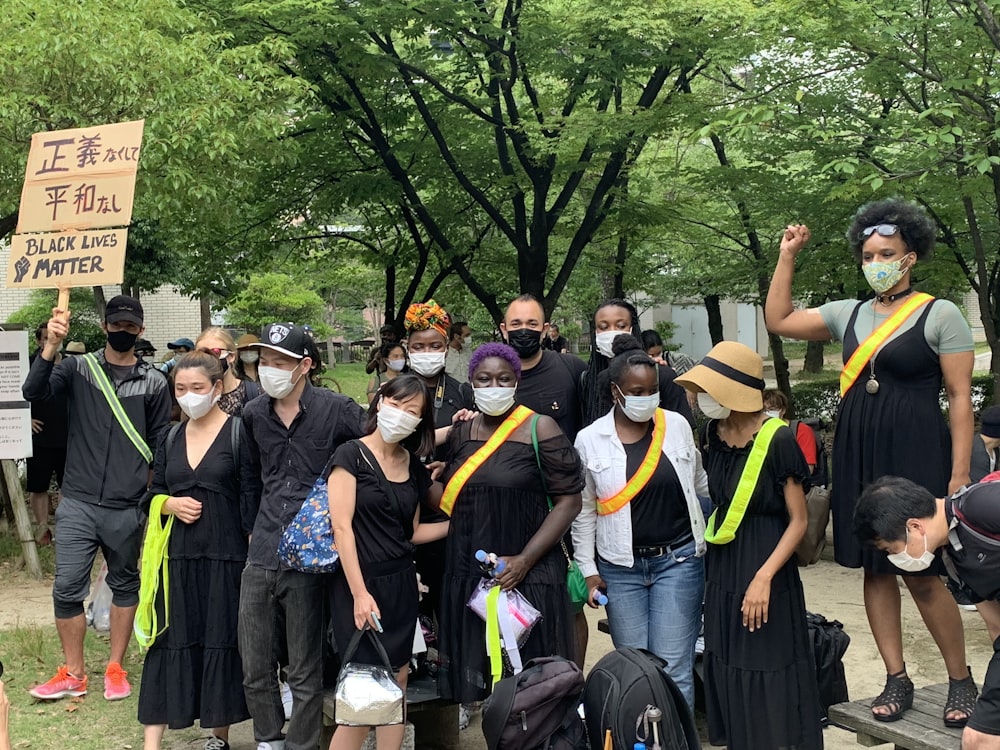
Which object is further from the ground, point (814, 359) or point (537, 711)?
point (814, 359)

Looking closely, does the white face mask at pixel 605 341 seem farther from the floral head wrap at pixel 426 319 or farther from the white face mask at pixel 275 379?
the white face mask at pixel 275 379

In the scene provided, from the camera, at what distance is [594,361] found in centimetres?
541

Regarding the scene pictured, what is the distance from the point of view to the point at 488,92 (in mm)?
12453

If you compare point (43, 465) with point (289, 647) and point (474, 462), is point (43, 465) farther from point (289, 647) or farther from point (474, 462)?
point (474, 462)

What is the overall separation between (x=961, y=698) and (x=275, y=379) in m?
3.03

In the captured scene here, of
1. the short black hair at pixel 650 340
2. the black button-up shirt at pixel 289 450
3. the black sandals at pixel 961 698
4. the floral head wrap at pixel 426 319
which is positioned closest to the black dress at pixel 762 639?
the black sandals at pixel 961 698

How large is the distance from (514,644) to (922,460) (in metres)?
1.71

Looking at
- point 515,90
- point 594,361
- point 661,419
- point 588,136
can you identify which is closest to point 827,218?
point 588,136

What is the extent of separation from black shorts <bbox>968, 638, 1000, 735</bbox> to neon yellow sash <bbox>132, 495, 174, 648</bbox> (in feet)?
11.2

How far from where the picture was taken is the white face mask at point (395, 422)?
4141 mm

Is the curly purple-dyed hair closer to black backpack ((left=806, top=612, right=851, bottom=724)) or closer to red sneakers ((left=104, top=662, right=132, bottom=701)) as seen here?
black backpack ((left=806, top=612, right=851, bottom=724))

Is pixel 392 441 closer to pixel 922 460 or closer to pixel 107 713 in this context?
pixel 922 460

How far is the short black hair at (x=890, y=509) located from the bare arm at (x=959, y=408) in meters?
0.59

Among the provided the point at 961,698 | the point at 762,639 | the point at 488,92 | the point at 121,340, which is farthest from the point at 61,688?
the point at 488,92
